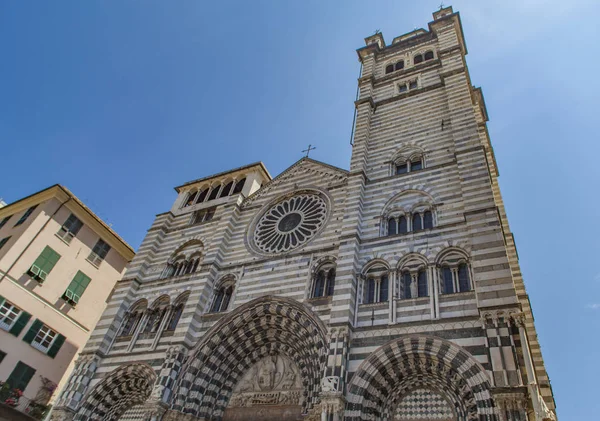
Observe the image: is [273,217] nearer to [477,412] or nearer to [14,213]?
Answer: [477,412]

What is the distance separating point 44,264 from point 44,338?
3283 mm

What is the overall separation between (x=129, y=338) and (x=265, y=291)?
596 cm

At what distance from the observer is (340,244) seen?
14.9 meters

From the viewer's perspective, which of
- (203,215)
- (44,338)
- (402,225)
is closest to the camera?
(402,225)

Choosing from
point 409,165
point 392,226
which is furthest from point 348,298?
point 409,165

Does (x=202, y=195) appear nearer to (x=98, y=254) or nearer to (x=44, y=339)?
(x=98, y=254)

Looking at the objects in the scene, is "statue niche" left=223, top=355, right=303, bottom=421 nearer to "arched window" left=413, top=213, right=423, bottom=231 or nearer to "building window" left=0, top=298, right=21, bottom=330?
"arched window" left=413, top=213, right=423, bottom=231

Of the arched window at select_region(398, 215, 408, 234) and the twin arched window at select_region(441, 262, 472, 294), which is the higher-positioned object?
the arched window at select_region(398, 215, 408, 234)

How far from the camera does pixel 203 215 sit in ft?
71.8

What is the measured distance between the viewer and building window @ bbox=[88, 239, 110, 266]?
2157 cm

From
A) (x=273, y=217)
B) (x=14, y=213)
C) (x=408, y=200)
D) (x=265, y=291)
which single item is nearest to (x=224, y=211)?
(x=273, y=217)

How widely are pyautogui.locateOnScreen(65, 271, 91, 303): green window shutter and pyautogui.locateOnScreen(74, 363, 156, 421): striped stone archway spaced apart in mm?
6506

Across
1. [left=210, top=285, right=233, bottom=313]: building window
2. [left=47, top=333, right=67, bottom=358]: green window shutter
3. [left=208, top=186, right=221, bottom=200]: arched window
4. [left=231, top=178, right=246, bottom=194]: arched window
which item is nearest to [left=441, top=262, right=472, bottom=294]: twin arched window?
[left=210, top=285, right=233, bottom=313]: building window

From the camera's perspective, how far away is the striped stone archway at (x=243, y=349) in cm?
1339
